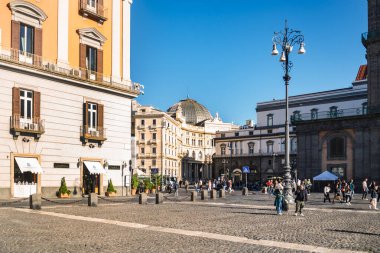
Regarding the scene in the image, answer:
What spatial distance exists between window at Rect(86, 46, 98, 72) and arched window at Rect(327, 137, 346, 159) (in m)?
30.6

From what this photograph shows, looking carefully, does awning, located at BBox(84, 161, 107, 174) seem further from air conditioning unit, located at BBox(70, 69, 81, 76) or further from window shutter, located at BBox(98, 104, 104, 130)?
air conditioning unit, located at BBox(70, 69, 81, 76)

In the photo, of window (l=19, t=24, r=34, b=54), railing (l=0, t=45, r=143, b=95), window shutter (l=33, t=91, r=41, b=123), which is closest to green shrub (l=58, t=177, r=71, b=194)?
window shutter (l=33, t=91, r=41, b=123)

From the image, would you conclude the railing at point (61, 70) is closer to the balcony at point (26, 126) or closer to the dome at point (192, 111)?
the balcony at point (26, 126)

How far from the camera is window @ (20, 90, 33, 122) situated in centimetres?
3044

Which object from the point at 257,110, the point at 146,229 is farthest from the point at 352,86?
the point at 146,229

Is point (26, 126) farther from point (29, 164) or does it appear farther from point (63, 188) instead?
point (63, 188)

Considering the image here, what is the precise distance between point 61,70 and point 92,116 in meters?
4.67

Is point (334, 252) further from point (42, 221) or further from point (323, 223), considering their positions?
point (42, 221)

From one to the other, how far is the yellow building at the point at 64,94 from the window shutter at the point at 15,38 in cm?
7

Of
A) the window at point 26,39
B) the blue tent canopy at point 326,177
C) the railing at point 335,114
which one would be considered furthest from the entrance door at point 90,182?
the railing at point 335,114

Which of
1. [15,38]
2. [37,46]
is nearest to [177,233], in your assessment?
[15,38]

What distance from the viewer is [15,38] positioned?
30.2 meters

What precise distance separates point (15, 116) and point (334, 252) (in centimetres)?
2365

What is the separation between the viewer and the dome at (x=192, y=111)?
500ft
